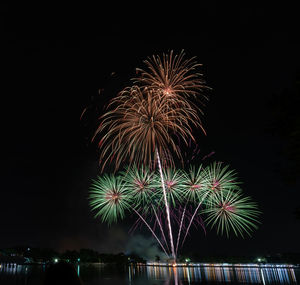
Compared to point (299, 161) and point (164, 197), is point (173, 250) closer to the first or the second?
point (164, 197)

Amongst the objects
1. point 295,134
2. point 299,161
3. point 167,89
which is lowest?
point 299,161

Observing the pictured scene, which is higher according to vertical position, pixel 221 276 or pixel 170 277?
pixel 170 277

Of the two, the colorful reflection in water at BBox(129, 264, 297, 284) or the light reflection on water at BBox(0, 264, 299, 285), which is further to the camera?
the colorful reflection in water at BBox(129, 264, 297, 284)

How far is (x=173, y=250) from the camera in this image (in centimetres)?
5281

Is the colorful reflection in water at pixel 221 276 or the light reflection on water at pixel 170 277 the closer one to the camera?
the light reflection on water at pixel 170 277

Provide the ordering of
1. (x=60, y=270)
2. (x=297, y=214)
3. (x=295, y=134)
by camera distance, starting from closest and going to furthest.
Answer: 1. (x=60, y=270)
2. (x=295, y=134)
3. (x=297, y=214)

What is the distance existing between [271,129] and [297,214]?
5.50 meters

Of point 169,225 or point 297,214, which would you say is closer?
point 297,214

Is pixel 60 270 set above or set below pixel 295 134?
below

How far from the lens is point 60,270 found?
346 centimetres

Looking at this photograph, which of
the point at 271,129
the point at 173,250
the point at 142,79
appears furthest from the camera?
the point at 173,250

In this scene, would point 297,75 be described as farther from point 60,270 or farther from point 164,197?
point 164,197

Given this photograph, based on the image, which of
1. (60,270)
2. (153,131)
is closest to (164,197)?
(153,131)

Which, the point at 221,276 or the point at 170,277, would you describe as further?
the point at 221,276
